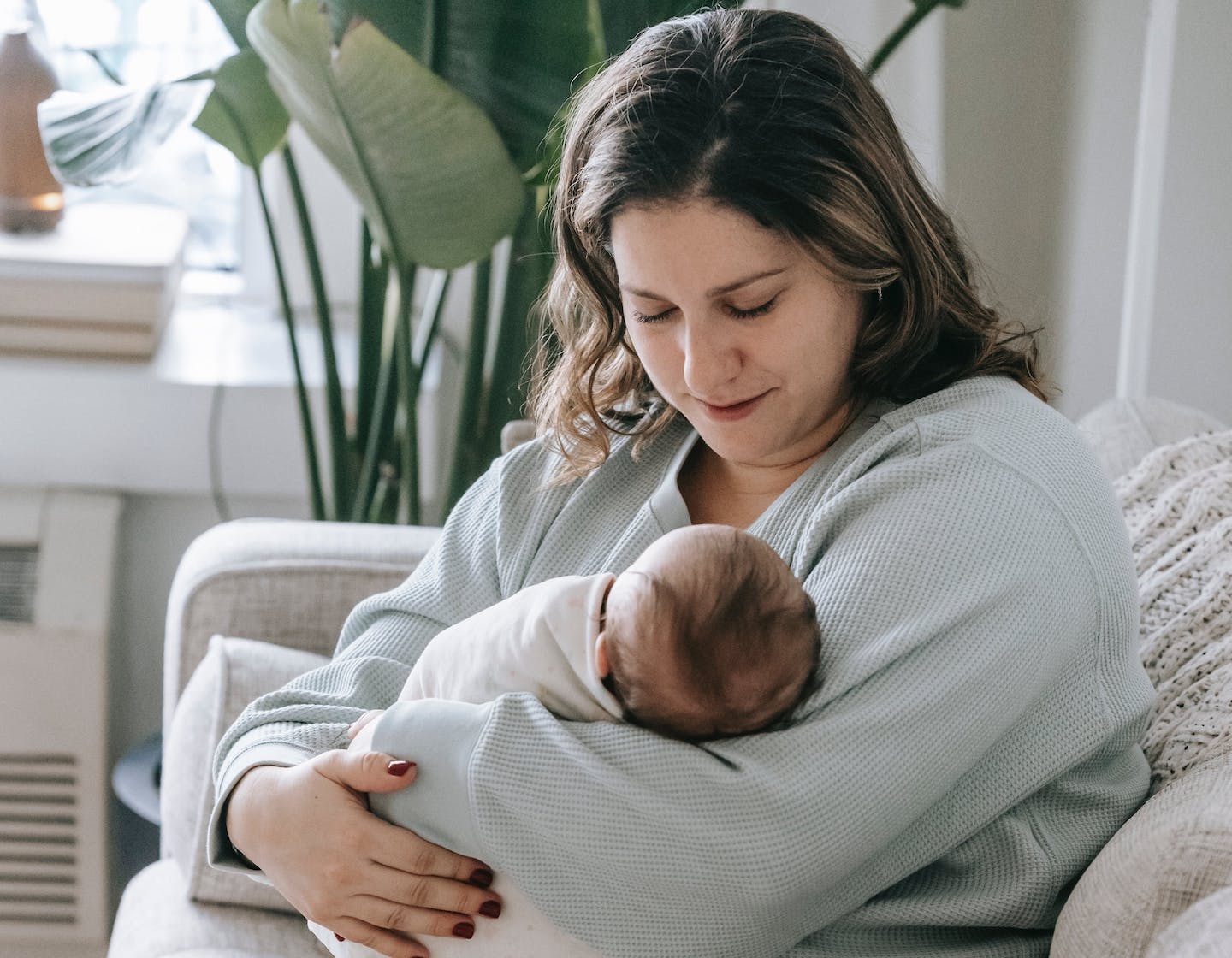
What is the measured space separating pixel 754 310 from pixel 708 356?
1.9 inches

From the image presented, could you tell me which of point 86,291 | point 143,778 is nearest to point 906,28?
point 86,291

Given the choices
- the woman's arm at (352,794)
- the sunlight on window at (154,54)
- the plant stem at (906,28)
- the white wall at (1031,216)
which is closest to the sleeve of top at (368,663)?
the woman's arm at (352,794)

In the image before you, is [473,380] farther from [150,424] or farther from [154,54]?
[154,54]

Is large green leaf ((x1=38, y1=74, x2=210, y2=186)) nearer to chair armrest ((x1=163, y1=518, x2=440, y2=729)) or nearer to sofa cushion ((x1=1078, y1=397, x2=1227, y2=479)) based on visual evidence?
chair armrest ((x1=163, y1=518, x2=440, y2=729))

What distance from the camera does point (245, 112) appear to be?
170 cm

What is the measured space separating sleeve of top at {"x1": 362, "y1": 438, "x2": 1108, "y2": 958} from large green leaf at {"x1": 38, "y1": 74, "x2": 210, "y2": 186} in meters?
0.89

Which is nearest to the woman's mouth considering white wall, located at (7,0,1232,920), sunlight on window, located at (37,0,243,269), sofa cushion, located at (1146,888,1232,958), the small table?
sofa cushion, located at (1146,888,1232,958)

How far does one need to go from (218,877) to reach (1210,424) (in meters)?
1.19

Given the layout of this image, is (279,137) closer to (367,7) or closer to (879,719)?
(367,7)

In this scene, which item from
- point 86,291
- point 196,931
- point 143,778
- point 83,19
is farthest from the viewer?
point 83,19

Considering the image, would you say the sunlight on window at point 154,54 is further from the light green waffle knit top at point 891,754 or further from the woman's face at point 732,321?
the light green waffle knit top at point 891,754

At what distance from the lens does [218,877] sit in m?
1.42

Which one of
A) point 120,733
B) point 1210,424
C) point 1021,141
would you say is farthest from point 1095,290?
point 120,733

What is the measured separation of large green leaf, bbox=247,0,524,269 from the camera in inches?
57.1
